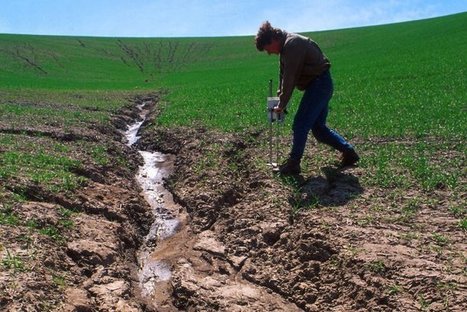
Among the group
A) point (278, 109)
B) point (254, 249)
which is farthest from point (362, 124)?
point (254, 249)

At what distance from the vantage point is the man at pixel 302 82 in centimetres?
748

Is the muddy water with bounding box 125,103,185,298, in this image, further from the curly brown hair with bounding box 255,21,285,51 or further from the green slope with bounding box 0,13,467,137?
the curly brown hair with bounding box 255,21,285,51

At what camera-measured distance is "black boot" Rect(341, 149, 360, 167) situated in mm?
8398

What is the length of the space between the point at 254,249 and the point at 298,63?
9.40 feet

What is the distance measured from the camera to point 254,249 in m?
6.47

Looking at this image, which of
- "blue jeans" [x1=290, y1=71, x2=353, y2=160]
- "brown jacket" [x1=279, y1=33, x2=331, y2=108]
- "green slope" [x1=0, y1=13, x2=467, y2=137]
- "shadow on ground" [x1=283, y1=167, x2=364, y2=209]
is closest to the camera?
"shadow on ground" [x1=283, y1=167, x2=364, y2=209]

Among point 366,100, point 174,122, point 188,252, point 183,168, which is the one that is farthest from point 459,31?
point 188,252

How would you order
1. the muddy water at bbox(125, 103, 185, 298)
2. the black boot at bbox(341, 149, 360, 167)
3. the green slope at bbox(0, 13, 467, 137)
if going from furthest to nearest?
the green slope at bbox(0, 13, 467, 137), the black boot at bbox(341, 149, 360, 167), the muddy water at bbox(125, 103, 185, 298)

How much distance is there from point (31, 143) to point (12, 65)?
1868 inches

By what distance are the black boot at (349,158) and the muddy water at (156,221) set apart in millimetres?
2892

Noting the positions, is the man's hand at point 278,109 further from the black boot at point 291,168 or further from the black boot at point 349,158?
the black boot at point 349,158

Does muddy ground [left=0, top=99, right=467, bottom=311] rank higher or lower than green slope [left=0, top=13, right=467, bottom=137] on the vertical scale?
lower

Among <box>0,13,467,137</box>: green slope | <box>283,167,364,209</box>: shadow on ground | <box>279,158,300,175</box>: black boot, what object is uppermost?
<box>0,13,467,137</box>: green slope

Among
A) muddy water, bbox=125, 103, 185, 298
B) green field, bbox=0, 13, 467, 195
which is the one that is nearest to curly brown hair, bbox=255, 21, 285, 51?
green field, bbox=0, 13, 467, 195
